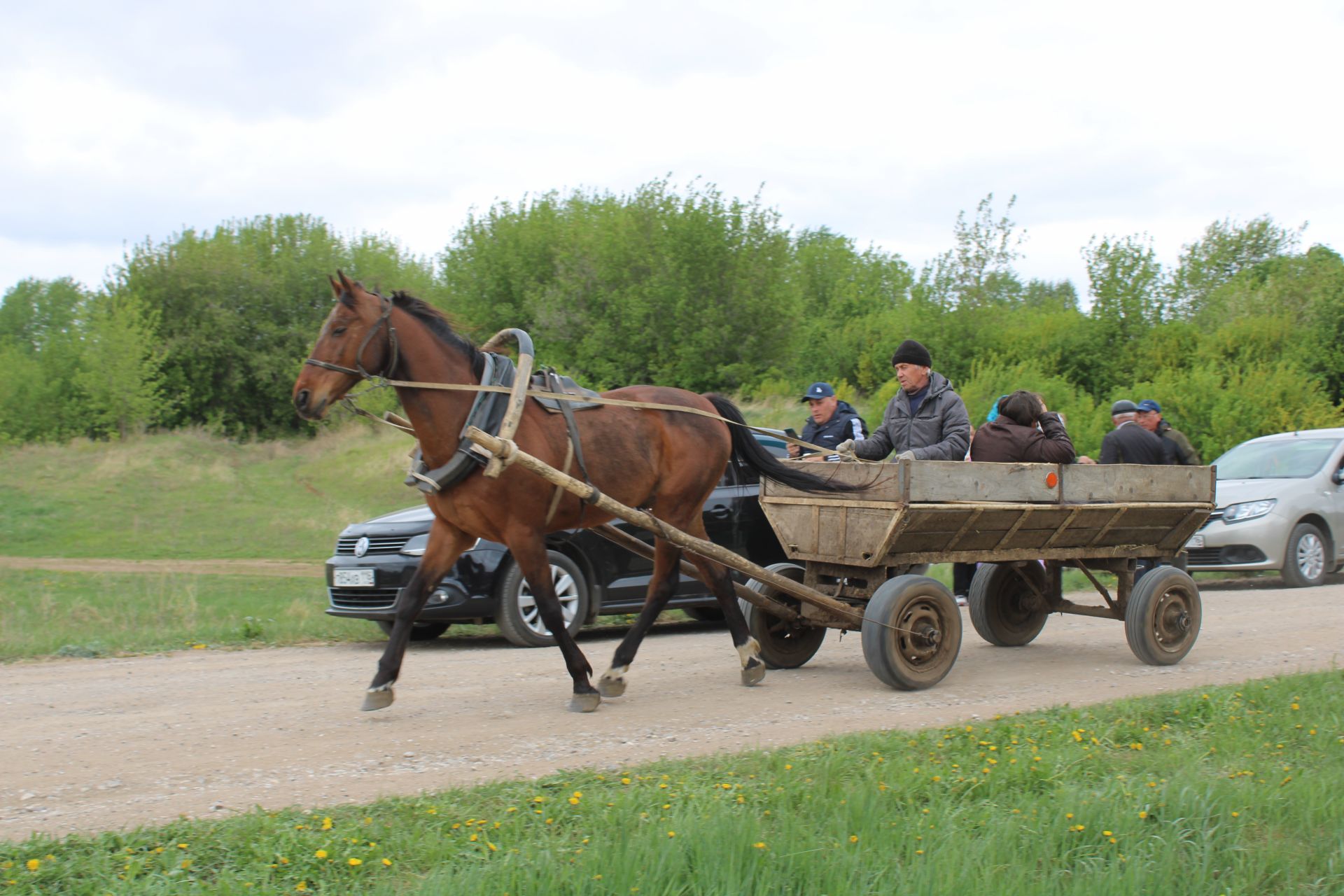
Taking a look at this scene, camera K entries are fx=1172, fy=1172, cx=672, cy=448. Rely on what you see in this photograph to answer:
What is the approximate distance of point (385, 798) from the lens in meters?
4.39

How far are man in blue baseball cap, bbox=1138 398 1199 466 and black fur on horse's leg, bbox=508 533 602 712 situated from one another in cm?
793

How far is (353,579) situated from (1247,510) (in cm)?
1018

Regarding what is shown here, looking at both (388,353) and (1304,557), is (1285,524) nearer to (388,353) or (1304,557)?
(1304,557)

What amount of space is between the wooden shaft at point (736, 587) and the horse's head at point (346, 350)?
1.76m

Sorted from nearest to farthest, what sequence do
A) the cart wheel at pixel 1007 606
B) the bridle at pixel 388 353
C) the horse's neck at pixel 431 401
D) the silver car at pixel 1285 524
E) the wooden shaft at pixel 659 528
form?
the wooden shaft at pixel 659 528 → the bridle at pixel 388 353 → the horse's neck at pixel 431 401 → the cart wheel at pixel 1007 606 → the silver car at pixel 1285 524

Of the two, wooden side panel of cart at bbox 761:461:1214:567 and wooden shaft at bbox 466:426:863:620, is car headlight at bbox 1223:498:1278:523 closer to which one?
wooden side panel of cart at bbox 761:461:1214:567

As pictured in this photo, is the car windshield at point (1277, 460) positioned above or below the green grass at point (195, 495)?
above

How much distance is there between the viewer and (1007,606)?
29.0 feet

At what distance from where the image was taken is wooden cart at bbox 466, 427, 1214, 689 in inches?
263

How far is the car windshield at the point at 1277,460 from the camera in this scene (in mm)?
14109

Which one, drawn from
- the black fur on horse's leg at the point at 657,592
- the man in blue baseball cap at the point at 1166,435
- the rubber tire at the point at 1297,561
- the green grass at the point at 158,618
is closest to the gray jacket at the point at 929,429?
the black fur on horse's leg at the point at 657,592

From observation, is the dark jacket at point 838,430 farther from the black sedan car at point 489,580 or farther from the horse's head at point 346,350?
the horse's head at point 346,350

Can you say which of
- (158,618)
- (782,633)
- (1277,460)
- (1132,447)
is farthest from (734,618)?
(1277,460)

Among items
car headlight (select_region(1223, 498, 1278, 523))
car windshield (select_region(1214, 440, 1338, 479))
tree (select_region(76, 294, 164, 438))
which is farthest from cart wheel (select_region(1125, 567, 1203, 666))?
tree (select_region(76, 294, 164, 438))
